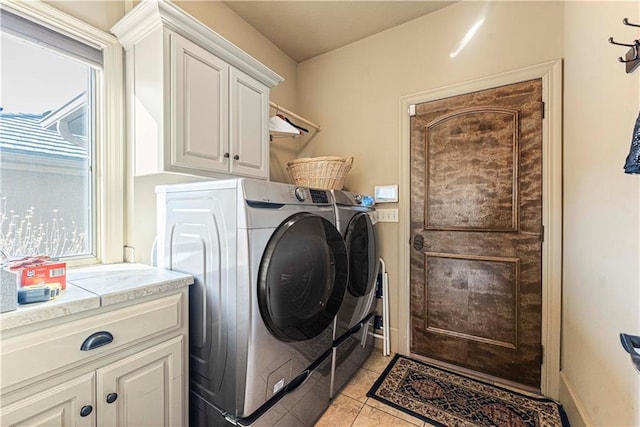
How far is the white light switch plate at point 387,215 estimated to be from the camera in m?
2.24

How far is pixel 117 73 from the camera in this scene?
59.6 inches

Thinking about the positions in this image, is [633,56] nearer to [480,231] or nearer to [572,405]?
[480,231]

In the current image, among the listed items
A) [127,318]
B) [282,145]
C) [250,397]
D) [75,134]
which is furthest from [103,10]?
[250,397]

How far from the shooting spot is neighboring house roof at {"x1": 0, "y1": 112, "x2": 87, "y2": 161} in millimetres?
1220

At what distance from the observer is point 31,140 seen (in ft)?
4.24

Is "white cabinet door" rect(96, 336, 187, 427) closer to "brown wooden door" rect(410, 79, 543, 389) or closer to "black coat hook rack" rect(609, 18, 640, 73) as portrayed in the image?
"brown wooden door" rect(410, 79, 543, 389)

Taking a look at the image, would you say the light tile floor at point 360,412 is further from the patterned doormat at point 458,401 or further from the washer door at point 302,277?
the washer door at point 302,277

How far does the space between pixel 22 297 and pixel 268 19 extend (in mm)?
2318

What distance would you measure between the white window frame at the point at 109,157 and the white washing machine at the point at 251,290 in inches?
14.6

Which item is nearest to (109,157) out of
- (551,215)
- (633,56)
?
(633,56)

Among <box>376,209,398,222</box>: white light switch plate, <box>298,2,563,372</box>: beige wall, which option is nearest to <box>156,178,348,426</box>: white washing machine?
<box>376,209,398,222</box>: white light switch plate

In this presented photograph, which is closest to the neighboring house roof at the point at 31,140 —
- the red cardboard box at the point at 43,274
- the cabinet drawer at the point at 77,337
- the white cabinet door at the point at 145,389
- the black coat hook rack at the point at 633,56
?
the red cardboard box at the point at 43,274

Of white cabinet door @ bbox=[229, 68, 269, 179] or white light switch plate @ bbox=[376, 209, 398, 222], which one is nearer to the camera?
white cabinet door @ bbox=[229, 68, 269, 179]

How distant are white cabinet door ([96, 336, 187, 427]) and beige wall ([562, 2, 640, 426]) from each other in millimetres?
1697
